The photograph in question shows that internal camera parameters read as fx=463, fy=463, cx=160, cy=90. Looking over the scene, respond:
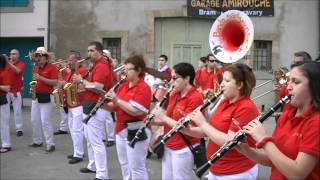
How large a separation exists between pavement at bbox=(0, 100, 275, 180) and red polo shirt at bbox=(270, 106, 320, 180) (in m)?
4.11

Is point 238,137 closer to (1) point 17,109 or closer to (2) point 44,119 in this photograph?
(2) point 44,119

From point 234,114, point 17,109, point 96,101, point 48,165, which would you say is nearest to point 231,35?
point 96,101

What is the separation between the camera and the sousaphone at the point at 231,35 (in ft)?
19.8

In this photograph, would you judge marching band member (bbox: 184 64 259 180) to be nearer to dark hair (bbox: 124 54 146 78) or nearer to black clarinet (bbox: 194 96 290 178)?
black clarinet (bbox: 194 96 290 178)

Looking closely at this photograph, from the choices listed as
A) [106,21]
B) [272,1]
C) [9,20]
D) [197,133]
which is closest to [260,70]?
[272,1]

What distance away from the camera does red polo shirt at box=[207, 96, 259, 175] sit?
367 cm

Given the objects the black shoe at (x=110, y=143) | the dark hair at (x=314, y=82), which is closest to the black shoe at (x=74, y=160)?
the black shoe at (x=110, y=143)

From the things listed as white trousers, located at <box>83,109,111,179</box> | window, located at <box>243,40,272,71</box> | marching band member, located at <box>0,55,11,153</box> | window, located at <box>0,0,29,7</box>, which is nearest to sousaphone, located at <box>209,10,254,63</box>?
white trousers, located at <box>83,109,111,179</box>

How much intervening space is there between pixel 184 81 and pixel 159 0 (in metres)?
11.7

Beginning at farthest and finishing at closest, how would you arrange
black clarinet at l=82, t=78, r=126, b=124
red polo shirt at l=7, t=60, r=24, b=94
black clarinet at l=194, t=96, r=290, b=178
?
1. red polo shirt at l=7, t=60, r=24, b=94
2. black clarinet at l=82, t=78, r=126, b=124
3. black clarinet at l=194, t=96, r=290, b=178

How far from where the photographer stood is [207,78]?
9.62 metres

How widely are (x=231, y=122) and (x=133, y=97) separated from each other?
1.98 metres

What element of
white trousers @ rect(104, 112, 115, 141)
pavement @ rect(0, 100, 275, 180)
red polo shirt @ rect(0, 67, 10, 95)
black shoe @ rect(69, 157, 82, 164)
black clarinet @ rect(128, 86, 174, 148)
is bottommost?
pavement @ rect(0, 100, 275, 180)

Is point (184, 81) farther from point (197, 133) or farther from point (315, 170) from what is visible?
point (315, 170)
